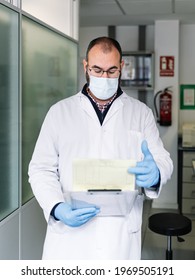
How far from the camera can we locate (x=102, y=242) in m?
1.57

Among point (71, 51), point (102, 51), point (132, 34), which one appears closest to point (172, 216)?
point (71, 51)

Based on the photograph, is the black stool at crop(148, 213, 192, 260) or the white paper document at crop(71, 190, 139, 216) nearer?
the white paper document at crop(71, 190, 139, 216)

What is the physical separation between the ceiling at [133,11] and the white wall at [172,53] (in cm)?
14

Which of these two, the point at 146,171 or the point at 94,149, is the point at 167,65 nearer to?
the point at 94,149

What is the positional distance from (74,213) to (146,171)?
30cm

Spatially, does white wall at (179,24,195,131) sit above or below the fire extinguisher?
above

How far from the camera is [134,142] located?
1.58 m

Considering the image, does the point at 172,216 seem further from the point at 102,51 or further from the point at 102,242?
the point at 102,51

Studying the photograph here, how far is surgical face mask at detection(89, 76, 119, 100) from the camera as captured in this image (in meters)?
1.56

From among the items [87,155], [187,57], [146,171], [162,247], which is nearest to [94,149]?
[87,155]

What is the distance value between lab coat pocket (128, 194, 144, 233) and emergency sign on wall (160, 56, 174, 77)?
326cm

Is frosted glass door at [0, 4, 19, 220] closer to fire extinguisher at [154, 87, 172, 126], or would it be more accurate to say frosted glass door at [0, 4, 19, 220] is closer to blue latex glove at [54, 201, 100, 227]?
blue latex glove at [54, 201, 100, 227]

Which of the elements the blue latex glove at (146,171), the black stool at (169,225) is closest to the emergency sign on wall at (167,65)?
the black stool at (169,225)

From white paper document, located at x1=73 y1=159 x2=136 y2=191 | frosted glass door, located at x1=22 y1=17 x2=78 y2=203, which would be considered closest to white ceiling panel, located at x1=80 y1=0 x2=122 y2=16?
frosted glass door, located at x1=22 y1=17 x2=78 y2=203
